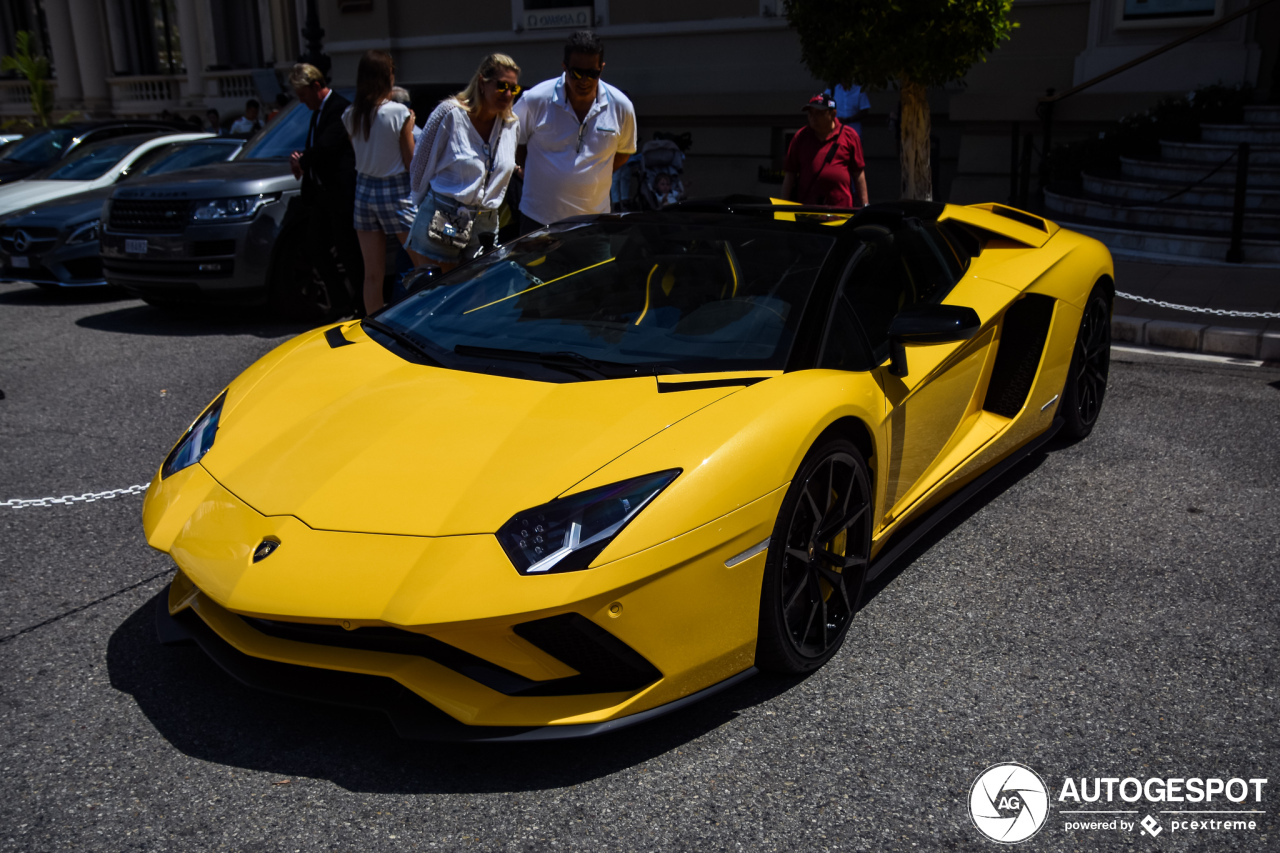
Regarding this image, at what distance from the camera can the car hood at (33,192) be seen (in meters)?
10.5

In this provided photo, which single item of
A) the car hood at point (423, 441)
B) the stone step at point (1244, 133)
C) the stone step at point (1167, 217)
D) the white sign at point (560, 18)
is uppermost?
the white sign at point (560, 18)

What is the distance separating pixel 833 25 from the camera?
8.64m

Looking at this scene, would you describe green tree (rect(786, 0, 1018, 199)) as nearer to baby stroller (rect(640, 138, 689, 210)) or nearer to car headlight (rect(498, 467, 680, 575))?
baby stroller (rect(640, 138, 689, 210))

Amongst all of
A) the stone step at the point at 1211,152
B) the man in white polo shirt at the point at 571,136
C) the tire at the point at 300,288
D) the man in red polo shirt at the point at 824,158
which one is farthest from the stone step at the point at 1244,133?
the tire at the point at 300,288

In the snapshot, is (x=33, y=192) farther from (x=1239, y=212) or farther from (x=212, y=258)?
(x=1239, y=212)

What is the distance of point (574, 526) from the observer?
2.53 meters

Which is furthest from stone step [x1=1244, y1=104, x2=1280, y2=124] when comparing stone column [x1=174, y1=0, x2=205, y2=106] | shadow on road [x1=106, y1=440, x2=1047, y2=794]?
stone column [x1=174, y1=0, x2=205, y2=106]

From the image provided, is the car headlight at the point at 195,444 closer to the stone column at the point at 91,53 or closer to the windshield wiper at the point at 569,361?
the windshield wiper at the point at 569,361

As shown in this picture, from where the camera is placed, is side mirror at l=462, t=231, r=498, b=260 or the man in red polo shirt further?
the man in red polo shirt

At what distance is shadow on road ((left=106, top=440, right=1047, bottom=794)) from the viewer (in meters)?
2.60

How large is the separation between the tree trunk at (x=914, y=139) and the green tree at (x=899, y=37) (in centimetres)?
2

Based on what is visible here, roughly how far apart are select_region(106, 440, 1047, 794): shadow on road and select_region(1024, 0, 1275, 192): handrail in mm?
10291

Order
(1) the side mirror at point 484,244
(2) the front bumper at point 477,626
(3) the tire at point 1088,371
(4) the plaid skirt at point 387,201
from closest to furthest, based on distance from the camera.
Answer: (2) the front bumper at point 477,626 → (3) the tire at point 1088,371 → (1) the side mirror at point 484,244 → (4) the plaid skirt at point 387,201

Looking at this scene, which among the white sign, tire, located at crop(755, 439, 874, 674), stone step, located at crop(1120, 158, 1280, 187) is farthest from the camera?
the white sign
